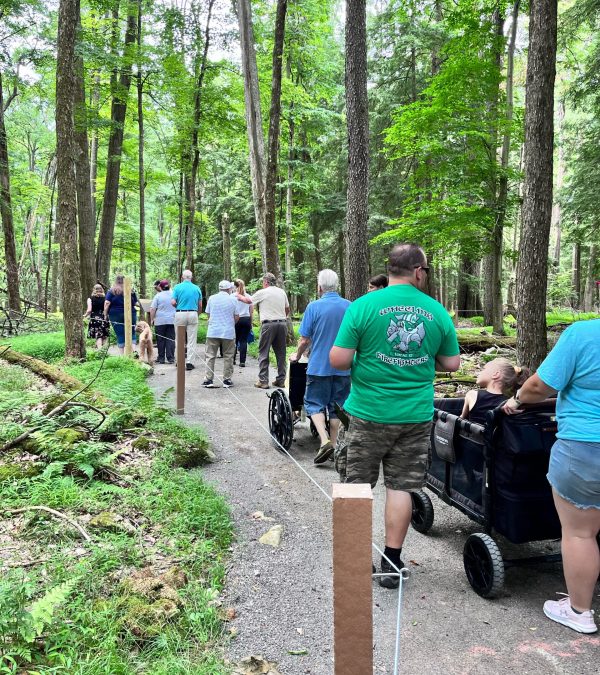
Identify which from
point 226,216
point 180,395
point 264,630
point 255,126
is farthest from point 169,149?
point 264,630

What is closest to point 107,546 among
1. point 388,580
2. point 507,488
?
point 388,580

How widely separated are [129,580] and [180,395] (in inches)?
206

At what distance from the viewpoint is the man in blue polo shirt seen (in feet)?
19.6

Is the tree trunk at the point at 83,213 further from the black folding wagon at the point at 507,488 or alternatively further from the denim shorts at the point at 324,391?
the black folding wagon at the point at 507,488

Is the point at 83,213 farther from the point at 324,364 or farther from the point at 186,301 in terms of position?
the point at 324,364

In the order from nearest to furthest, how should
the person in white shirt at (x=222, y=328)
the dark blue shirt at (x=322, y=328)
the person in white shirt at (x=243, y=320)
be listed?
the dark blue shirt at (x=322, y=328) < the person in white shirt at (x=222, y=328) < the person in white shirt at (x=243, y=320)

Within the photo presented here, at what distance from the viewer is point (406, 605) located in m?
3.36

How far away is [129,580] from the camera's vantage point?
3164 mm

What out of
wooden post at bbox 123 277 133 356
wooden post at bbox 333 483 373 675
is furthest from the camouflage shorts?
wooden post at bbox 123 277 133 356

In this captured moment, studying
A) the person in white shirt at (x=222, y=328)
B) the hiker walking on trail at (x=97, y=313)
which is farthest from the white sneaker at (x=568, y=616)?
the hiker walking on trail at (x=97, y=313)

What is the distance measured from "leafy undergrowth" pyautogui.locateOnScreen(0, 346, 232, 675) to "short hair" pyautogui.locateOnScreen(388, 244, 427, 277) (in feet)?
8.22

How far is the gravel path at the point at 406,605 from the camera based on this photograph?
111 inches

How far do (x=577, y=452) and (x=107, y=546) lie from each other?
10.4ft

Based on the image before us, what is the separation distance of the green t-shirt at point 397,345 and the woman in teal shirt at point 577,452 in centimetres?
69
